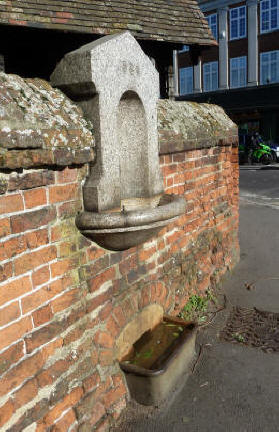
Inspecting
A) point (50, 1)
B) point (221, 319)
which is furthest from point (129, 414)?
point (50, 1)

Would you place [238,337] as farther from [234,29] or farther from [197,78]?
[197,78]

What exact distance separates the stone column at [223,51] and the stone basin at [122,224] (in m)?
26.2

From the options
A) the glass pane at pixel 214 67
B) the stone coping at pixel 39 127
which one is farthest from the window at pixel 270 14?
the stone coping at pixel 39 127

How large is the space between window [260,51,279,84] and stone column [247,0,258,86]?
1.39 feet

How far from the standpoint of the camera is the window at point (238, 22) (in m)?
25.8

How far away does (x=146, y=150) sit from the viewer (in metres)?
2.87

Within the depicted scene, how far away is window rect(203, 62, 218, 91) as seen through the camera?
27453mm

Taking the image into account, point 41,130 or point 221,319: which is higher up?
point 41,130

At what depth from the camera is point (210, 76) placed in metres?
27.8

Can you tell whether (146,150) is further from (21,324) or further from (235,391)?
(235,391)

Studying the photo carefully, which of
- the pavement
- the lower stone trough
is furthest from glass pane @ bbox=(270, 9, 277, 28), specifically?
the lower stone trough

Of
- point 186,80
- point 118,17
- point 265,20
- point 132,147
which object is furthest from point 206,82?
point 132,147

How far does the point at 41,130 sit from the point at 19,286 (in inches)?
29.9

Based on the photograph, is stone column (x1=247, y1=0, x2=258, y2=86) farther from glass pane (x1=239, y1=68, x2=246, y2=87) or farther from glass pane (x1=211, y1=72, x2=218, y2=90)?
glass pane (x1=211, y1=72, x2=218, y2=90)
